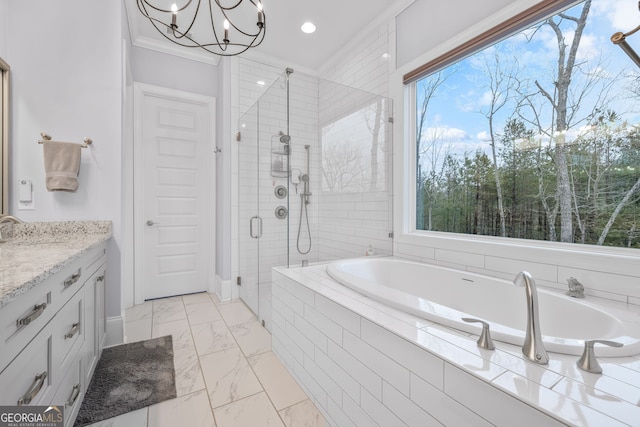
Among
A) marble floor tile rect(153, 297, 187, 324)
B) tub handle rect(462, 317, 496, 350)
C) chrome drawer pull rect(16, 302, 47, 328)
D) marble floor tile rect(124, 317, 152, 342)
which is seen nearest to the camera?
chrome drawer pull rect(16, 302, 47, 328)

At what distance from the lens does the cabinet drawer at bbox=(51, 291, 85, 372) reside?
1.13 metres

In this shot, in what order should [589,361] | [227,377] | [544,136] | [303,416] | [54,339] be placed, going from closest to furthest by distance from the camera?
[589,361], [54,339], [303,416], [544,136], [227,377]

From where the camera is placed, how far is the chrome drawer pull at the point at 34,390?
2.74ft

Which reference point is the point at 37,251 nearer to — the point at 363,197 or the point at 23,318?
the point at 23,318

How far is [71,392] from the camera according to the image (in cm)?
131

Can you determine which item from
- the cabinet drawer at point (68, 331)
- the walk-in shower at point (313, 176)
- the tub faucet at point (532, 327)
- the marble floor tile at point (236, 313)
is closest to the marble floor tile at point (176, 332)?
the marble floor tile at point (236, 313)

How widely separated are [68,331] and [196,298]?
2.15 meters

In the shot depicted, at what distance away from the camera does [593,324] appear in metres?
1.24

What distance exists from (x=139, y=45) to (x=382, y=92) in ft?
8.87

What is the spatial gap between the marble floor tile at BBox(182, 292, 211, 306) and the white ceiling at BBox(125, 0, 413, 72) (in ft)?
9.39

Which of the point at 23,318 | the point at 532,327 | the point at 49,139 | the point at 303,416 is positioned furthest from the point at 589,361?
the point at 49,139

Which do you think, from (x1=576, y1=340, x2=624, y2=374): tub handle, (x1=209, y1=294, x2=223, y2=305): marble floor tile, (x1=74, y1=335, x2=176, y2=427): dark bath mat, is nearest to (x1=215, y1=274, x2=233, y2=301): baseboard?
(x1=209, y1=294, x2=223, y2=305): marble floor tile

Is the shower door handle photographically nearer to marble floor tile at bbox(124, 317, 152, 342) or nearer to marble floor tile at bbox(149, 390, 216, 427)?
marble floor tile at bbox(124, 317, 152, 342)

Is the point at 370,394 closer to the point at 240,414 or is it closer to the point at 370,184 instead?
the point at 240,414
